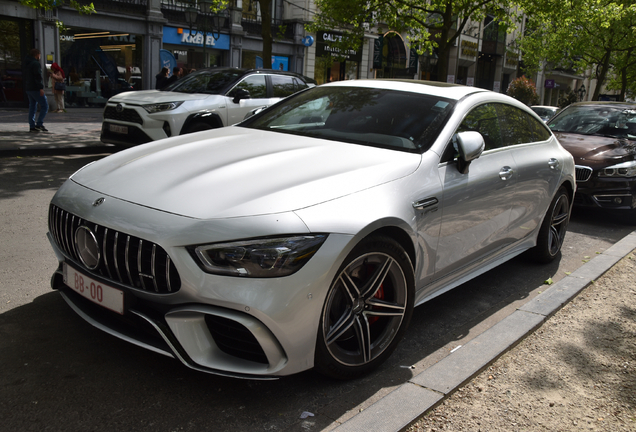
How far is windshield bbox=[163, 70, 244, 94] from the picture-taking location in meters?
10.4

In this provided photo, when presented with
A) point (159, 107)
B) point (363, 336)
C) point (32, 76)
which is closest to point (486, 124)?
point (363, 336)

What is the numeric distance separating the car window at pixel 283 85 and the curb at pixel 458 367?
24.7 feet

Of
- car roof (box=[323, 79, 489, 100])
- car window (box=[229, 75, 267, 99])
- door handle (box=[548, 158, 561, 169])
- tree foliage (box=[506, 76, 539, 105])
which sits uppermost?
tree foliage (box=[506, 76, 539, 105])

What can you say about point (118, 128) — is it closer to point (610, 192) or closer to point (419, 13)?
point (610, 192)

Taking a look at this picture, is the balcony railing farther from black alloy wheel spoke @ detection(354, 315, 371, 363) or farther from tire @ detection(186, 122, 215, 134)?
black alloy wheel spoke @ detection(354, 315, 371, 363)

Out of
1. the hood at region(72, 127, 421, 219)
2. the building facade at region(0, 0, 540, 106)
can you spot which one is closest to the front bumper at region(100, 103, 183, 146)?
the hood at region(72, 127, 421, 219)

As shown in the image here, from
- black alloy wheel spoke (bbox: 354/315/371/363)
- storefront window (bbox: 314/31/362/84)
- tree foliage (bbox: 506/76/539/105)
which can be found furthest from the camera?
tree foliage (bbox: 506/76/539/105)

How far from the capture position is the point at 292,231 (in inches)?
99.3

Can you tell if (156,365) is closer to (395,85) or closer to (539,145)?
(395,85)

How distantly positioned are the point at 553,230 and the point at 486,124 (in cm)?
167

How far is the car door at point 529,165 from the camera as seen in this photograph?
4355 millimetres

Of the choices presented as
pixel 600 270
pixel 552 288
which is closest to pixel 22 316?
pixel 552 288

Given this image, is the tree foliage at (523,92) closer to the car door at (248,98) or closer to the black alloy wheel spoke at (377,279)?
the car door at (248,98)

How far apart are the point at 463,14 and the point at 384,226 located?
1649cm
